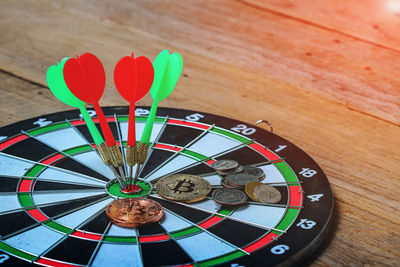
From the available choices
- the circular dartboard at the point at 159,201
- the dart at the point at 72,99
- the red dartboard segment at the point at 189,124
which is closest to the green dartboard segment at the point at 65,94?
the dart at the point at 72,99

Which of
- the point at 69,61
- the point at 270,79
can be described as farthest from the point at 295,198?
the point at 270,79

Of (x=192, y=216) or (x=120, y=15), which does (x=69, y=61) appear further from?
(x=120, y=15)

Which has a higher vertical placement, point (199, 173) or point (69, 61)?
point (69, 61)

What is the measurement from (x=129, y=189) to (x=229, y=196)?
186 mm

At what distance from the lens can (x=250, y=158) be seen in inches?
48.7

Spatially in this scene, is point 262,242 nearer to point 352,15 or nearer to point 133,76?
point 133,76

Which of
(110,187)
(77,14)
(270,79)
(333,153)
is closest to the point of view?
(110,187)

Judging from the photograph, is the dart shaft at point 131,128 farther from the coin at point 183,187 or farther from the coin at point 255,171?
the coin at point 255,171

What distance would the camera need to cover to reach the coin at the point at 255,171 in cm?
116

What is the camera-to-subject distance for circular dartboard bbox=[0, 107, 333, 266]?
0.94 metres

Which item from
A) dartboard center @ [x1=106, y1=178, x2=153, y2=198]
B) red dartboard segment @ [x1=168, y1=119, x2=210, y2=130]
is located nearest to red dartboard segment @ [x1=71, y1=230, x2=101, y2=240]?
dartboard center @ [x1=106, y1=178, x2=153, y2=198]

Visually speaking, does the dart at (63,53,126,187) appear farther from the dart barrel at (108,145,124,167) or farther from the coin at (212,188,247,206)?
the coin at (212,188,247,206)

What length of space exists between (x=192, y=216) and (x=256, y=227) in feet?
0.37

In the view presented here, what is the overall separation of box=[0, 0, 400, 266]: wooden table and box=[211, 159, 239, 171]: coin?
0.72 ft
